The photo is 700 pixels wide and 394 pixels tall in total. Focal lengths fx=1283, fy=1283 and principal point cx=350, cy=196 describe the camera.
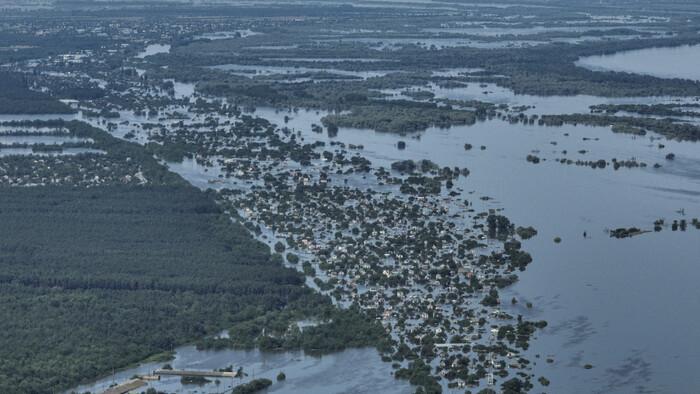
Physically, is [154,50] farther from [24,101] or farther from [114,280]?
[114,280]

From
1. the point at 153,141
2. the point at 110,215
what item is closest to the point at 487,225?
the point at 110,215

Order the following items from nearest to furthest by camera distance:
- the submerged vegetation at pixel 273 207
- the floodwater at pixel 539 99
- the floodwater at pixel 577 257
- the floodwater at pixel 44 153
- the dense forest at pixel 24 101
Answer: the floodwater at pixel 577 257 → the submerged vegetation at pixel 273 207 → the floodwater at pixel 44 153 → the floodwater at pixel 539 99 → the dense forest at pixel 24 101

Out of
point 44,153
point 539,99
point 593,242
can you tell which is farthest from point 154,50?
point 593,242

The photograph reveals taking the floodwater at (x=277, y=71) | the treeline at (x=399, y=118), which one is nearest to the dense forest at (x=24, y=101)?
the floodwater at (x=277, y=71)

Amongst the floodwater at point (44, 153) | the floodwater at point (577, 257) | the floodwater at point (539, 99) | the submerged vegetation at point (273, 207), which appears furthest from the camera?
the floodwater at point (539, 99)

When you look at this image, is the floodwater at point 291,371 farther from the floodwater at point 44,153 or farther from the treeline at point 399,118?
the treeline at point 399,118

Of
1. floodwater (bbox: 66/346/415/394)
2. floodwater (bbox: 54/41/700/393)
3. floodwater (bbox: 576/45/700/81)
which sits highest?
floodwater (bbox: 576/45/700/81)

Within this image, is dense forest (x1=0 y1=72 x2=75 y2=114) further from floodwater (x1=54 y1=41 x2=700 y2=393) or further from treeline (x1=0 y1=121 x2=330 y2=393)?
treeline (x1=0 y1=121 x2=330 y2=393)

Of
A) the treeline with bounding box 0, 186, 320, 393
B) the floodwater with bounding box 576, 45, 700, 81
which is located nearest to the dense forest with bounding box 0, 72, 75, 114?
the treeline with bounding box 0, 186, 320, 393
